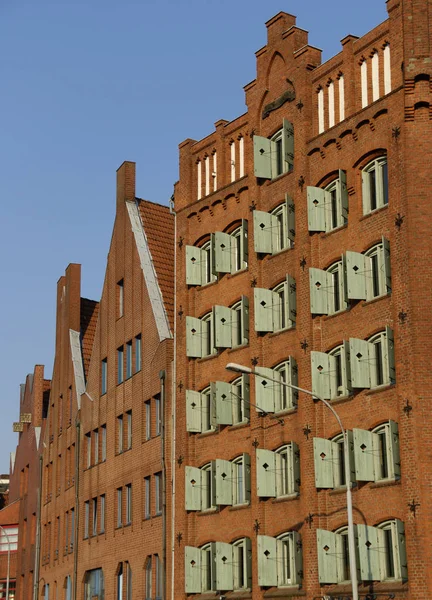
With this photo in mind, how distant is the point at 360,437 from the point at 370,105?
11592 millimetres

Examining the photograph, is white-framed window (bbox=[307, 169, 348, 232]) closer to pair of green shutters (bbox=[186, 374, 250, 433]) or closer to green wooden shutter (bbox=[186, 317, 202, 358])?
pair of green shutters (bbox=[186, 374, 250, 433])

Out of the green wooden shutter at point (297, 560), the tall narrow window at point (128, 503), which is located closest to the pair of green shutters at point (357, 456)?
the green wooden shutter at point (297, 560)

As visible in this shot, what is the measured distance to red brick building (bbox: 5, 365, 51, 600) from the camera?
74.8m

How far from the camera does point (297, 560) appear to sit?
38.4m

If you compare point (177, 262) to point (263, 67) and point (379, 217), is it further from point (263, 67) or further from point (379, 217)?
point (379, 217)

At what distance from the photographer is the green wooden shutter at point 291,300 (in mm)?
40812

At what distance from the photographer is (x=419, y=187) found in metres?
36.0

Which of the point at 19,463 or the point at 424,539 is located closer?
the point at 424,539

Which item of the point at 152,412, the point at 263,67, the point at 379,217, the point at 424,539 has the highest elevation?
the point at 263,67

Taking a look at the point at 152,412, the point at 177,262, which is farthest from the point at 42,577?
the point at 177,262

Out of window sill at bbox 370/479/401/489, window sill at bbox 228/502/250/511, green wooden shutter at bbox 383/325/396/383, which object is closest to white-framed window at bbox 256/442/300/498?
window sill at bbox 228/502/250/511

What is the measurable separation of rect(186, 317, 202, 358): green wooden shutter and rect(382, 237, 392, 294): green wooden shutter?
11.6 meters

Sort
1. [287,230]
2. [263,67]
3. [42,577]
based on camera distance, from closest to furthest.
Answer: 1. [287,230]
2. [263,67]
3. [42,577]

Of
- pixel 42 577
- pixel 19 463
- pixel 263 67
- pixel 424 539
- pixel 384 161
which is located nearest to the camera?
pixel 424 539
